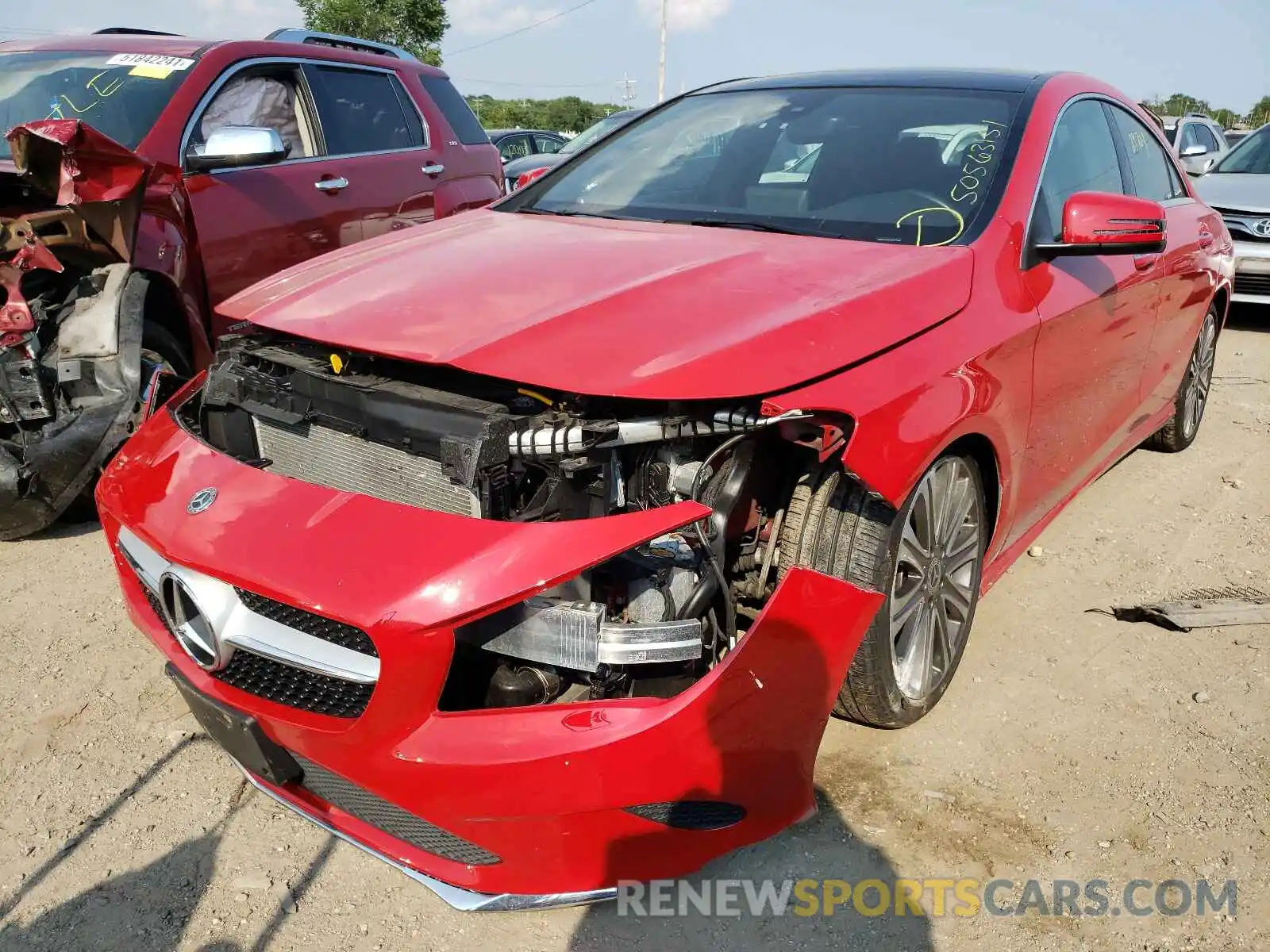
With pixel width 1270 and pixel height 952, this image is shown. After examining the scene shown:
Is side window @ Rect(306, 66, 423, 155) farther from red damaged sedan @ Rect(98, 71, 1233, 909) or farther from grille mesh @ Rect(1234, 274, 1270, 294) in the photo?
grille mesh @ Rect(1234, 274, 1270, 294)

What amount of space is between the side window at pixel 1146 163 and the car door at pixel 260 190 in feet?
11.1

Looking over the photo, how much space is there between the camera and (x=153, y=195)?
3949mm

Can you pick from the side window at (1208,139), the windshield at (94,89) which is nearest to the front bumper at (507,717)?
the windshield at (94,89)

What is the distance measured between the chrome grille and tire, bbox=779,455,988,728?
27.6 inches

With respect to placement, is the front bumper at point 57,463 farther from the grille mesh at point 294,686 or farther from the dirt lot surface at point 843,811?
the grille mesh at point 294,686

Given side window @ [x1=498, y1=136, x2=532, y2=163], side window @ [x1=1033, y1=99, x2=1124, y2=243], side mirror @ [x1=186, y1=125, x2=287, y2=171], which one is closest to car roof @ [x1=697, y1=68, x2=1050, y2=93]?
side window @ [x1=1033, y1=99, x2=1124, y2=243]

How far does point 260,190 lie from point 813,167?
2655mm

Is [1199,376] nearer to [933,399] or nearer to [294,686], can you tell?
[933,399]

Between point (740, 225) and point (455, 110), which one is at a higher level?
point (740, 225)

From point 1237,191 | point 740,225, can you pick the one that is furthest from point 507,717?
point 1237,191

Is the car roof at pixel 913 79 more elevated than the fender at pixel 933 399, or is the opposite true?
the car roof at pixel 913 79

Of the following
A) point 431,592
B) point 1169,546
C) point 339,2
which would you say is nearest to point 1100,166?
point 1169,546

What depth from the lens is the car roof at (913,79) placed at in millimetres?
3119

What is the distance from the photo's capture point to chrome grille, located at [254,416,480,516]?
1993mm
